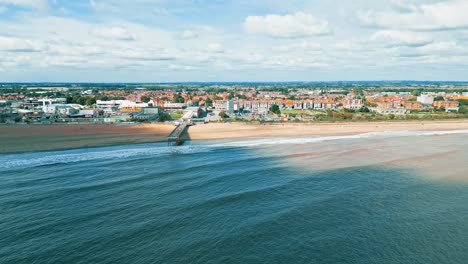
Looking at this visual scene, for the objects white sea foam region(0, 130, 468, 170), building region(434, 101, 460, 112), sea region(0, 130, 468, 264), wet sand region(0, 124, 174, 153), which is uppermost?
building region(434, 101, 460, 112)

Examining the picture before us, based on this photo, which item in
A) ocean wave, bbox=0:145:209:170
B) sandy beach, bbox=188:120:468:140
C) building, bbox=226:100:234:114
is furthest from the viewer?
building, bbox=226:100:234:114

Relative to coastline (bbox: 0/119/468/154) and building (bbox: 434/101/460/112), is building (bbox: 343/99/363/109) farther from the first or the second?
coastline (bbox: 0/119/468/154)

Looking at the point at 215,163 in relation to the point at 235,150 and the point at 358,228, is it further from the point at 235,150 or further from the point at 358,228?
the point at 358,228

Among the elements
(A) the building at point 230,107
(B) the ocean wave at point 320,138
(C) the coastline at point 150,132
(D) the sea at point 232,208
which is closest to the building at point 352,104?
(C) the coastline at point 150,132

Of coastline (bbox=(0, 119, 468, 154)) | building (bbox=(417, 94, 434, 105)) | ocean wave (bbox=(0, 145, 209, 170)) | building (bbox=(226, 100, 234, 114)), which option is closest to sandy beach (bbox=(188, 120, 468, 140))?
coastline (bbox=(0, 119, 468, 154))

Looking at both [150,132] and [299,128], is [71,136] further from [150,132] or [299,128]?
Answer: [299,128]

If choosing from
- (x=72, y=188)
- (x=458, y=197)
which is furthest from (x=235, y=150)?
(x=458, y=197)
